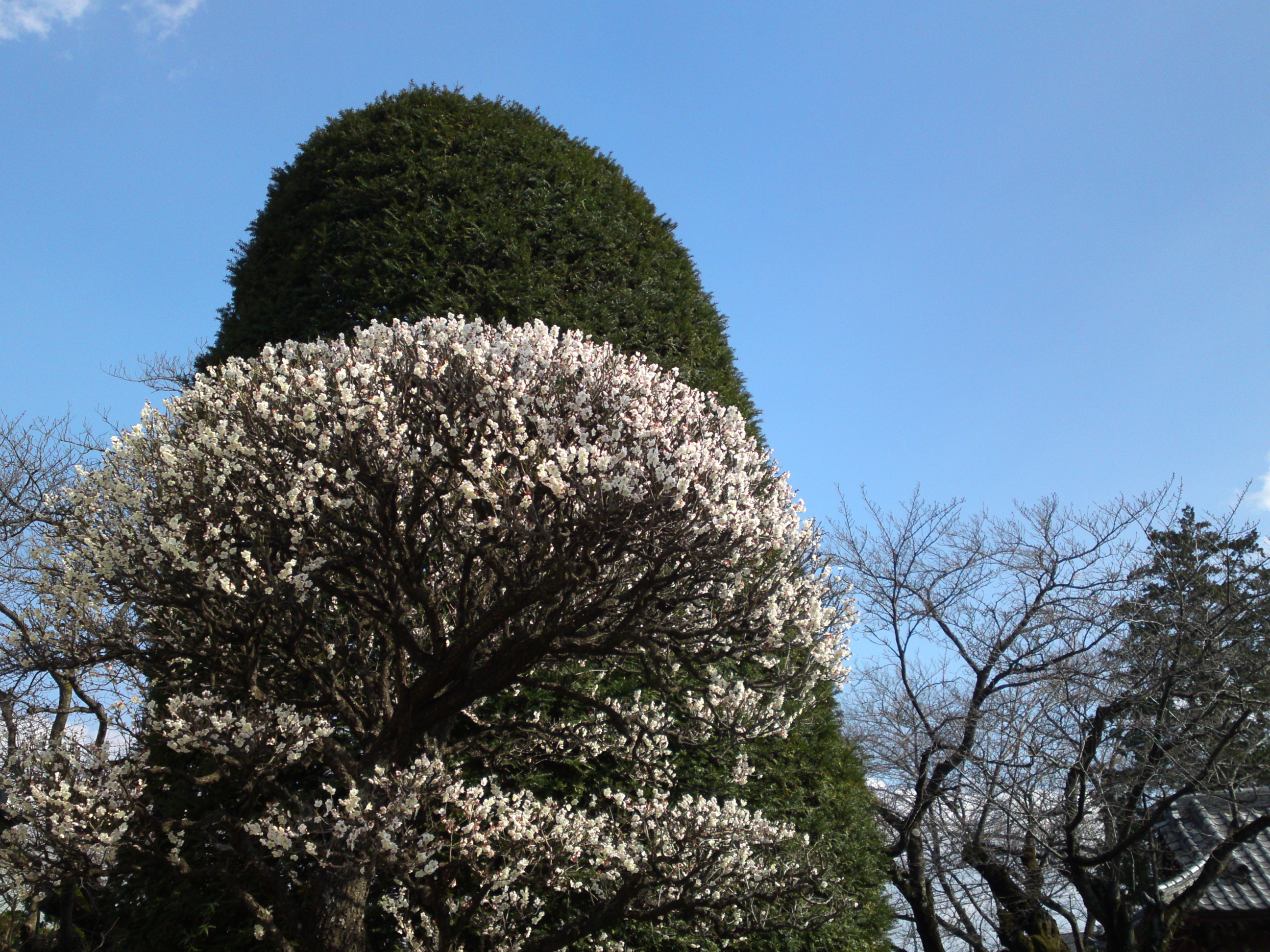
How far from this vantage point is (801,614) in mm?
6043

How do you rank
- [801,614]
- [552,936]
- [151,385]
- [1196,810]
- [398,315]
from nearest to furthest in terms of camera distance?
[552,936] → [801,614] → [398,315] → [151,385] → [1196,810]

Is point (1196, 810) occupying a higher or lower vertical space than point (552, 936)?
higher

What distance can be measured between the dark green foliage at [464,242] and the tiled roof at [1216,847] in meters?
13.1

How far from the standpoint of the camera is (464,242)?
8.35m

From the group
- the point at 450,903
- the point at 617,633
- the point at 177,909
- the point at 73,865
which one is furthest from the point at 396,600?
the point at 177,909

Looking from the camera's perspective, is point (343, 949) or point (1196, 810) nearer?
point (343, 949)

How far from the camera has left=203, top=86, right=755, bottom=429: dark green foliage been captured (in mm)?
8250

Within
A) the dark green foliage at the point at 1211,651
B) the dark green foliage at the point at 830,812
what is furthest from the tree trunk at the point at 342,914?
the dark green foliage at the point at 1211,651

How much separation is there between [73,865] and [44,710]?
8223 millimetres

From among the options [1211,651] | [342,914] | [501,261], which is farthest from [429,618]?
[1211,651]

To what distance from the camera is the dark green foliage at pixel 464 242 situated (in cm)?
825

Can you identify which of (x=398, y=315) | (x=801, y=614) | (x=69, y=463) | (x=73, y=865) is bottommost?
(x=73, y=865)

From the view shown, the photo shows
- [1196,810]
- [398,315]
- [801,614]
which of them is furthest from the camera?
[1196,810]

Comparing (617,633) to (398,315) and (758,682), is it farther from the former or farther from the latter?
(398,315)
